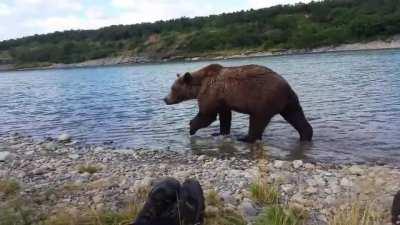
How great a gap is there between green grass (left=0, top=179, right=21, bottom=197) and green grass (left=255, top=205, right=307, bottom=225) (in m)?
3.60

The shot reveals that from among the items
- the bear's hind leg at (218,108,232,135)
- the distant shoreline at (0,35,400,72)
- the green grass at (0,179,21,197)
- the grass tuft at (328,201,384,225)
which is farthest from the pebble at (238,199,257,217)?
the distant shoreline at (0,35,400,72)

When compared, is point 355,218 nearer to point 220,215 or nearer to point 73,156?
point 220,215

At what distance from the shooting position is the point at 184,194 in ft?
20.6

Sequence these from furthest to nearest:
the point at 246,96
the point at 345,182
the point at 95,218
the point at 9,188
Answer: the point at 246,96 → the point at 345,182 → the point at 9,188 → the point at 95,218

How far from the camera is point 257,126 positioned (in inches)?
495

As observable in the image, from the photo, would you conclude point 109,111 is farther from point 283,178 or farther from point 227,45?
point 227,45

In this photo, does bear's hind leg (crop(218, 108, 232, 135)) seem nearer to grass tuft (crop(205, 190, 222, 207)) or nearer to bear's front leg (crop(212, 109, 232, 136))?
bear's front leg (crop(212, 109, 232, 136))

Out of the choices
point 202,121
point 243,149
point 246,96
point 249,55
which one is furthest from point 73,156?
point 249,55

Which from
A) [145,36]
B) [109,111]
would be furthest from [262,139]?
[145,36]

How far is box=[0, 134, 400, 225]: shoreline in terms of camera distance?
24.1 feet

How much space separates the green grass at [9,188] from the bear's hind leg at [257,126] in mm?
5876

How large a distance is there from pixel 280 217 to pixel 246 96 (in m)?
6.56

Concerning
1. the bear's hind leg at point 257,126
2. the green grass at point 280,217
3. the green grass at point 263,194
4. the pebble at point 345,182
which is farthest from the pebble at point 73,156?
the green grass at point 280,217

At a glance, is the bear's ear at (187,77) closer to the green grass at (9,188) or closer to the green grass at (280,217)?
the green grass at (9,188)
